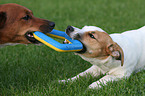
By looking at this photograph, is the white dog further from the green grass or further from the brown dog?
the brown dog

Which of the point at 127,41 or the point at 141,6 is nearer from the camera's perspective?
the point at 127,41

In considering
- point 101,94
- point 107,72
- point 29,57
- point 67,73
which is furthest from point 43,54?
point 101,94

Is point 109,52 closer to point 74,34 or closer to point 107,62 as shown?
point 107,62

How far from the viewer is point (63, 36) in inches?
157

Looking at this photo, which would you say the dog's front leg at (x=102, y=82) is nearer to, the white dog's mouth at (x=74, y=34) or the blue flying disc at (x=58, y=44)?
the white dog's mouth at (x=74, y=34)

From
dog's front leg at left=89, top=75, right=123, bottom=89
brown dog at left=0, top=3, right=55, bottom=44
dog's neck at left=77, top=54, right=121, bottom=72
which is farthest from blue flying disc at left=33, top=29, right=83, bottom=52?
dog's front leg at left=89, top=75, right=123, bottom=89

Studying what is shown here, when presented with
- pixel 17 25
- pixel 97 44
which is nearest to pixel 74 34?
pixel 97 44

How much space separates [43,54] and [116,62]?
2.11 m

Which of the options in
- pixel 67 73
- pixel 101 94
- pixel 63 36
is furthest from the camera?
pixel 67 73

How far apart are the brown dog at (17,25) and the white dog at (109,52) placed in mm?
625

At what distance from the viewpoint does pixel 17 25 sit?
12.1 feet

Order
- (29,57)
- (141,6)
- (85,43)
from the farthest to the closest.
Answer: (141,6) < (29,57) < (85,43)

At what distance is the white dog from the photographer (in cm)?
374

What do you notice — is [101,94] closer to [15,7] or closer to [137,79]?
[137,79]
